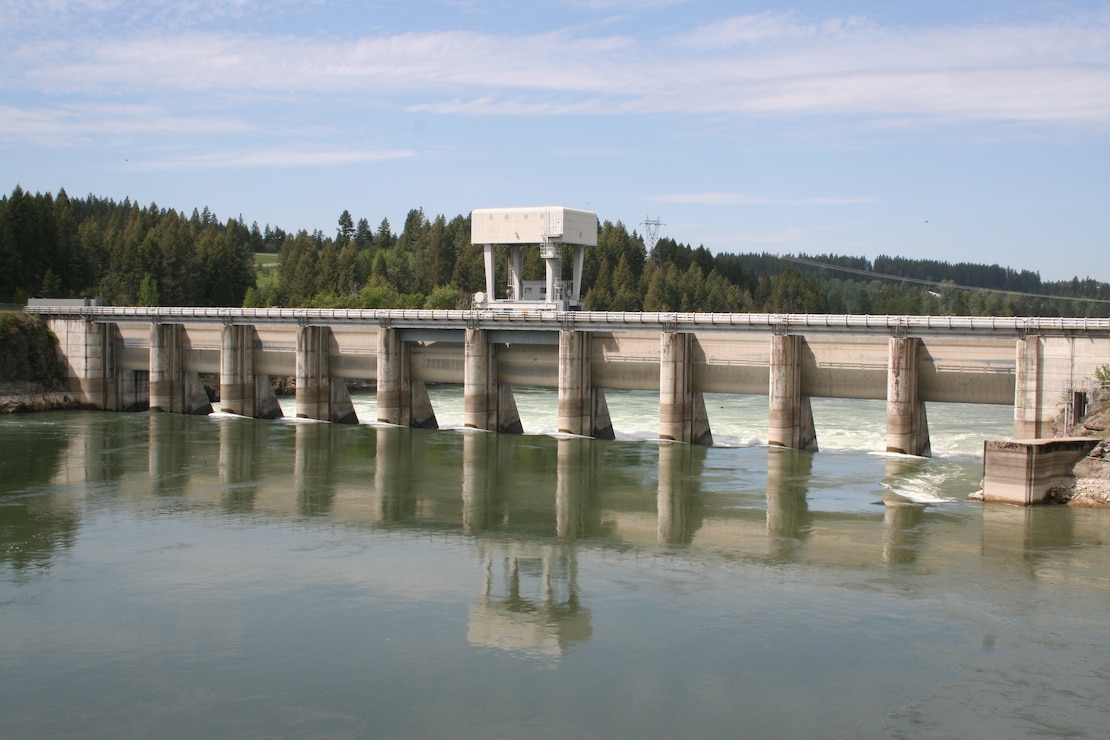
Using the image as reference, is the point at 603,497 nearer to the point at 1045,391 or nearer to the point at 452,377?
the point at 1045,391

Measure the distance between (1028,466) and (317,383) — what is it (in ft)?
147

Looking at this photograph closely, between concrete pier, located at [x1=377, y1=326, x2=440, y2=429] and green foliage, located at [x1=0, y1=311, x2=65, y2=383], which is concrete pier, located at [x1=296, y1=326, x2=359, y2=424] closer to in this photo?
concrete pier, located at [x1=377, y1=326, x2=440, y2=429]

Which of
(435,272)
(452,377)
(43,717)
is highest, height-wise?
(435,272)

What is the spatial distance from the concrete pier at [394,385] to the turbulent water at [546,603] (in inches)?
626

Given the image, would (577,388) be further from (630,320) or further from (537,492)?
(537,492)

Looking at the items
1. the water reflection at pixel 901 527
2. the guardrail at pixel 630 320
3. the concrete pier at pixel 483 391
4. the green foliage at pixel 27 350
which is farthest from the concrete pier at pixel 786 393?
the green foliage at pixel 27 350

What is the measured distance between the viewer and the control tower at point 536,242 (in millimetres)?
66625

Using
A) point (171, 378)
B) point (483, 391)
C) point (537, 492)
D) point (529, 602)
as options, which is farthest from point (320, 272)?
point (529, 602)

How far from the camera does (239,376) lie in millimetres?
72562

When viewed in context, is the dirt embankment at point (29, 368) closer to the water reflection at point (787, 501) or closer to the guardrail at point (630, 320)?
the guardrail at point (630, 320)

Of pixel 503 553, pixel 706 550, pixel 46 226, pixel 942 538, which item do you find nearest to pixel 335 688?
pixel 503 553

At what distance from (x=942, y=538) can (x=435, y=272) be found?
366 ft

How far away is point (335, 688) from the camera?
23219 mm

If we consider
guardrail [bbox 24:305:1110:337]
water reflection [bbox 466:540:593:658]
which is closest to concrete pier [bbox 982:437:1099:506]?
guardrail [bbox 24:305:1110:337]
